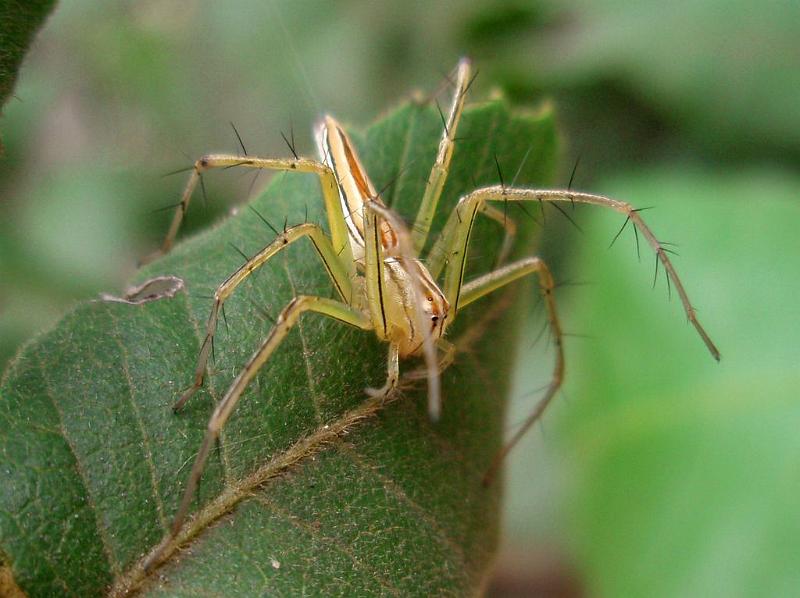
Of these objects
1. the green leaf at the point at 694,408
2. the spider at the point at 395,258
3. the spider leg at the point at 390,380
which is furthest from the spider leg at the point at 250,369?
the green leaf at the point at 694,408

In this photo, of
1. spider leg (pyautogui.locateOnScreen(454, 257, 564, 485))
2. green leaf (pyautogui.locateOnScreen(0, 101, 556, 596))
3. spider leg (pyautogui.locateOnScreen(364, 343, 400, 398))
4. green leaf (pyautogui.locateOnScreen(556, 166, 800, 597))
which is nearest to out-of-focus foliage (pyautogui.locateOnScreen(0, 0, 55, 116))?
green leaf (pyautogui.locateOnScreen(0, 101, 556, 596))

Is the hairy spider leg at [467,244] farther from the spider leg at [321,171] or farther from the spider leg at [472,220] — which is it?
the spider leg at [321,171]

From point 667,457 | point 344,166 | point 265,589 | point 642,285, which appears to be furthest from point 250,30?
point 265,589

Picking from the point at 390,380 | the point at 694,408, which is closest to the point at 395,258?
the point at 390,380

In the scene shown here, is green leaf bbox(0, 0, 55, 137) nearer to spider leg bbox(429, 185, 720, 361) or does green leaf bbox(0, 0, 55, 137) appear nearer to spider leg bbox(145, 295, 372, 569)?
spider leg bbox(145, 295, 372, 569)

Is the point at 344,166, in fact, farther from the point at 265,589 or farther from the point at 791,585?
the point at 791,585

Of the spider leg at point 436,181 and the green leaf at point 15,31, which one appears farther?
the spider leg at point 436,181

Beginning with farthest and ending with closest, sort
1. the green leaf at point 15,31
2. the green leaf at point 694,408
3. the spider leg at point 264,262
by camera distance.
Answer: the green leaf at point 694,408
the spider leg at point 264,262
the green leaf at point 15,31

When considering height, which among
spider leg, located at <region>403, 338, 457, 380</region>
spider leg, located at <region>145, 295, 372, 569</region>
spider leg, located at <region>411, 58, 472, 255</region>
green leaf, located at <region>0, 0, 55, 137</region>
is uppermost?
green leaf, located at <region>0, 0, 55, 137</region>
